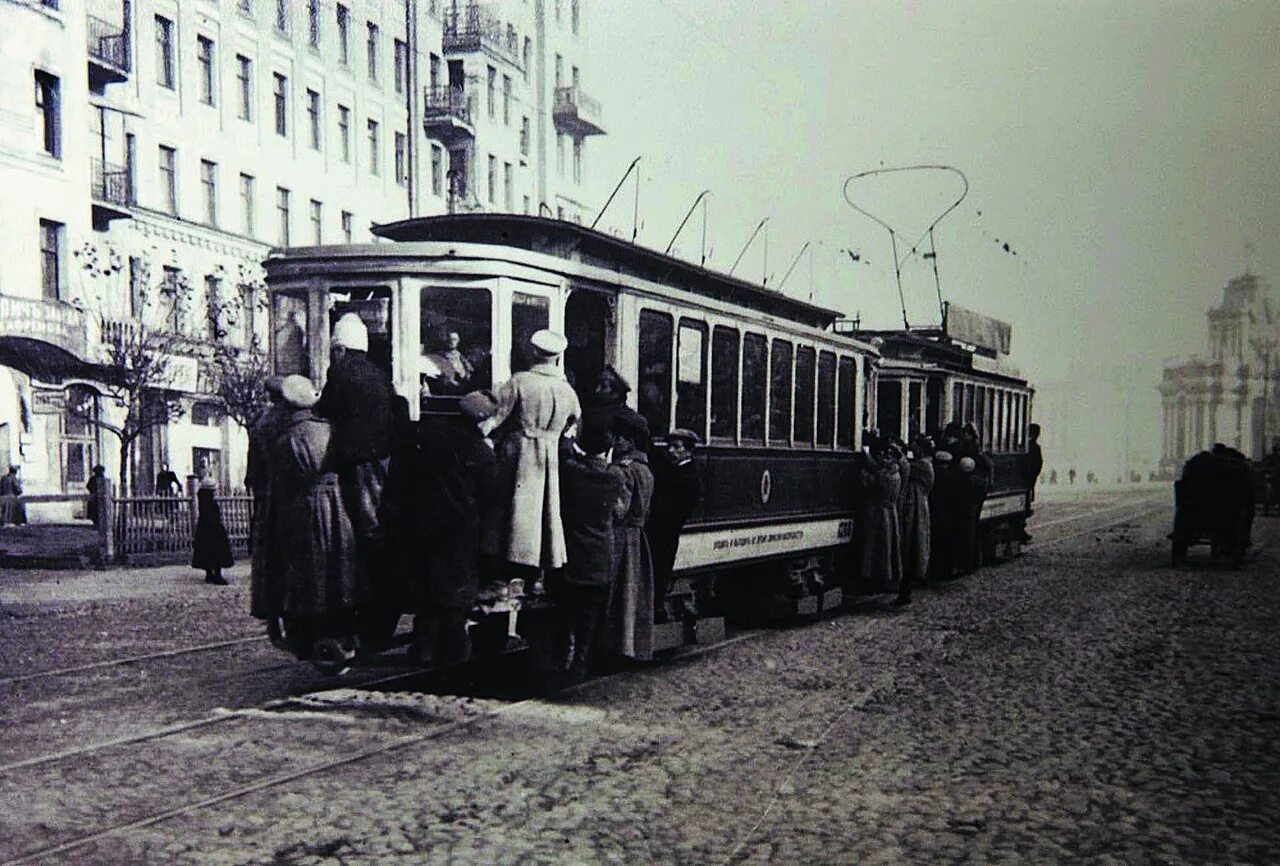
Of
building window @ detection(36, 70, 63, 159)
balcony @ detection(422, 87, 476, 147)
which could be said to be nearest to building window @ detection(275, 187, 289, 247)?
balcony @ detection(422, 87, 476, 147)

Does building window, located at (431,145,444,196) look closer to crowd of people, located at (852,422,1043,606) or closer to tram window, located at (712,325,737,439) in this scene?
crowd of people, located at (852,422,1043,606)

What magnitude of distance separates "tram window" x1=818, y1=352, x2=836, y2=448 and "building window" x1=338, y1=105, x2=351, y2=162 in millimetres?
22945

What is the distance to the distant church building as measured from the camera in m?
11.8

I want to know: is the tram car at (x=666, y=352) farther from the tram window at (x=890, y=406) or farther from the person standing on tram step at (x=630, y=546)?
the tram window at (x=890, y=406)

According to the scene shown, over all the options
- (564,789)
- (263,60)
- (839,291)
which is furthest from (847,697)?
(263,60)

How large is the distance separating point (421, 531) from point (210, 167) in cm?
2546

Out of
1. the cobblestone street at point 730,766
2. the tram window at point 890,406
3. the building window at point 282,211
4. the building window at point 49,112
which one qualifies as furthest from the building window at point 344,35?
the cobblestone street at point 730,766

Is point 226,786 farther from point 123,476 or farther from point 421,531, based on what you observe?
point 123,476

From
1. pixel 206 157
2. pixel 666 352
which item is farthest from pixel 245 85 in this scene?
pixel 666 352

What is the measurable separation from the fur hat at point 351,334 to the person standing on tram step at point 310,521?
0.34 metres

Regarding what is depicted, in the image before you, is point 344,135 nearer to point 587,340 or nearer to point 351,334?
point 587,340

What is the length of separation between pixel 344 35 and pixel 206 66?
4.22 meters

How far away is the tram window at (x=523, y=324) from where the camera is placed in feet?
27.6

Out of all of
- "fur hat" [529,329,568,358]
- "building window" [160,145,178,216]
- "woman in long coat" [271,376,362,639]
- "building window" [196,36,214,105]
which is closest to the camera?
"woman in long coat" [271,376,362,639]
